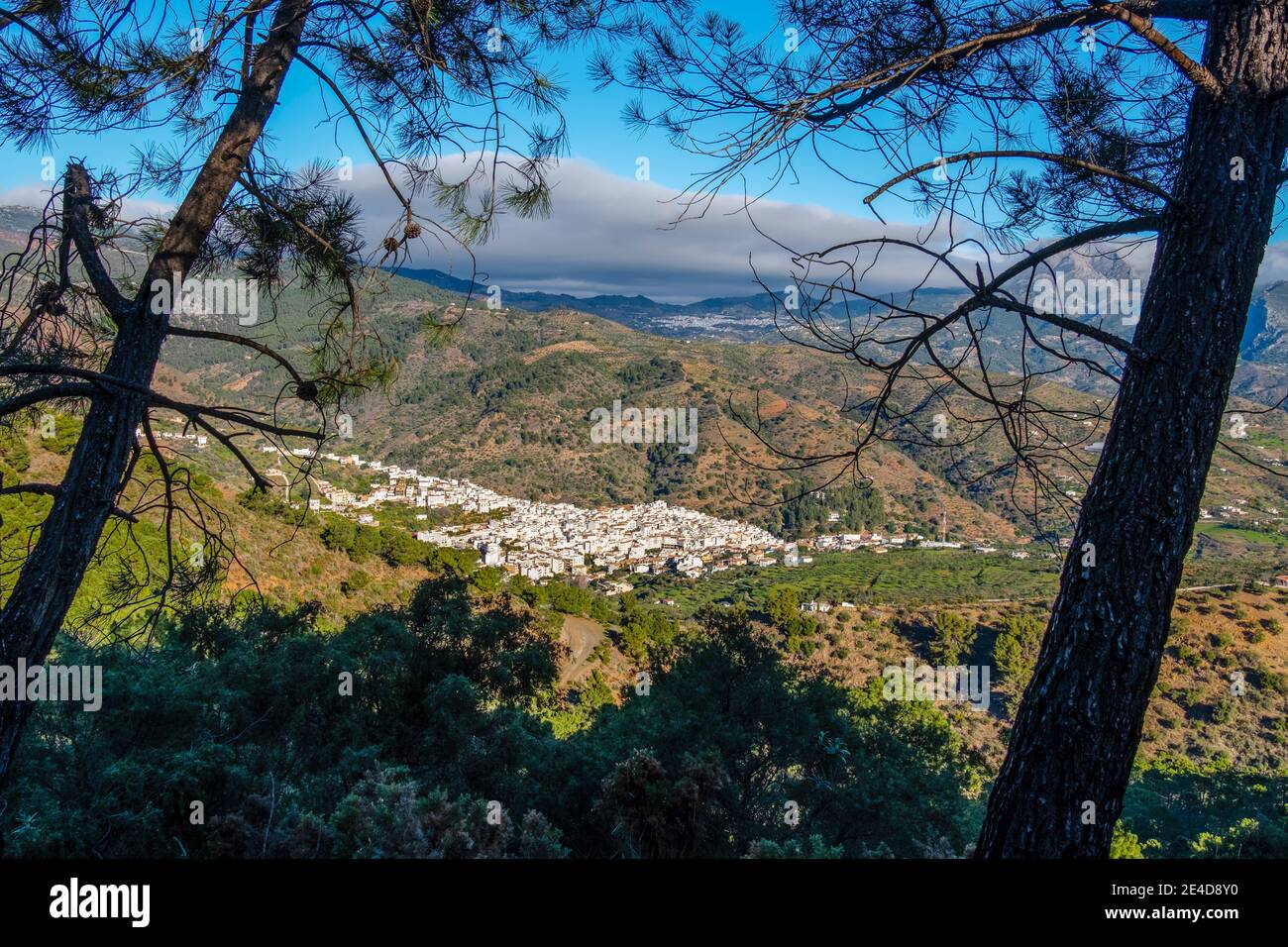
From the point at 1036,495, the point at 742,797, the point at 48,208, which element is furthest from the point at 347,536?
the point at 1036,495

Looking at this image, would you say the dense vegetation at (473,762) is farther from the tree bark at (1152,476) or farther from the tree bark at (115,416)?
the tree bark at (1152,476)

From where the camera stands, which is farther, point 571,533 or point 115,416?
point 571,533

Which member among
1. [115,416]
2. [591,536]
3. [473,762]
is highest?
[115,416]

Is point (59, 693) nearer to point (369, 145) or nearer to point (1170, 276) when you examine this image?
point (369, 145)

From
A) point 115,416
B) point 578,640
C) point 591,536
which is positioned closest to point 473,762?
point 115,416

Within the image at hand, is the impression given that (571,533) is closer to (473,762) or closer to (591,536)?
(591,536)

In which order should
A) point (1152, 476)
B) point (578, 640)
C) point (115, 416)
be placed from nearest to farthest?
point (1152, 476), point (115, 416), point (578, 640)
